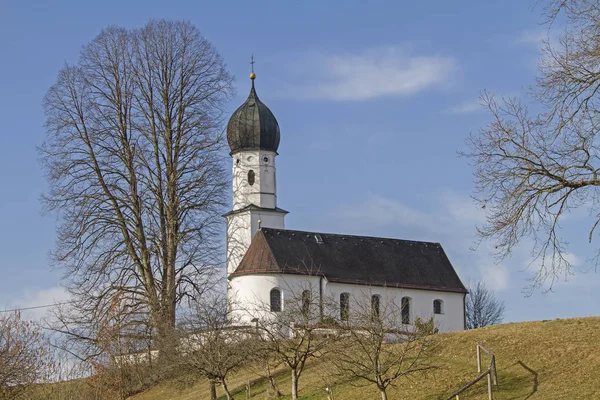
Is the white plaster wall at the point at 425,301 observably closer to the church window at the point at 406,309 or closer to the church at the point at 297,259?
the church at the point at 297,259

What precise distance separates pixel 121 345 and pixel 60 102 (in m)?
11.0

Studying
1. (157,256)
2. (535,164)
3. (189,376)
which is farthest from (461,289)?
(535,164)

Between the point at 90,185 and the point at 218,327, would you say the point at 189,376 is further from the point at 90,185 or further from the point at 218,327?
the point at 90,185

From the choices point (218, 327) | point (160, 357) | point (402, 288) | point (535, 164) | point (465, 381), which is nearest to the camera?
point (535, 164)

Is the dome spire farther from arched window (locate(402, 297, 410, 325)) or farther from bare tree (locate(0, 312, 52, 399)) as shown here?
bare tree (locate(0, 312, 52, 399))

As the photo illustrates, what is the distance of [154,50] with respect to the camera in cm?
4531

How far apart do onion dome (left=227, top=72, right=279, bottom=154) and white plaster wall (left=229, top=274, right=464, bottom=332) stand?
1032 cm

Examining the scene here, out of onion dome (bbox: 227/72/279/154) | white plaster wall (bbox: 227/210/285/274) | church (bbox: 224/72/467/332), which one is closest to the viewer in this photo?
church (bbox: 224/72/467/332)

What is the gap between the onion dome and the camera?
200 feet

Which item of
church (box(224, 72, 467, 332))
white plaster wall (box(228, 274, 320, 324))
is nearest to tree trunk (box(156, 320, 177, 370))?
church (box(224, 72, 467, 332))

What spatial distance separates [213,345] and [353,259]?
2253cm

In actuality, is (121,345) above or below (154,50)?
below

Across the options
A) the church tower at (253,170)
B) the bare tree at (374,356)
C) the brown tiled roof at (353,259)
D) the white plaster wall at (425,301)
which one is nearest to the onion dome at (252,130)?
the church tower at (253,170)

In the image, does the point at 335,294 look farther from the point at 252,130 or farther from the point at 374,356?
the point at 374,356
